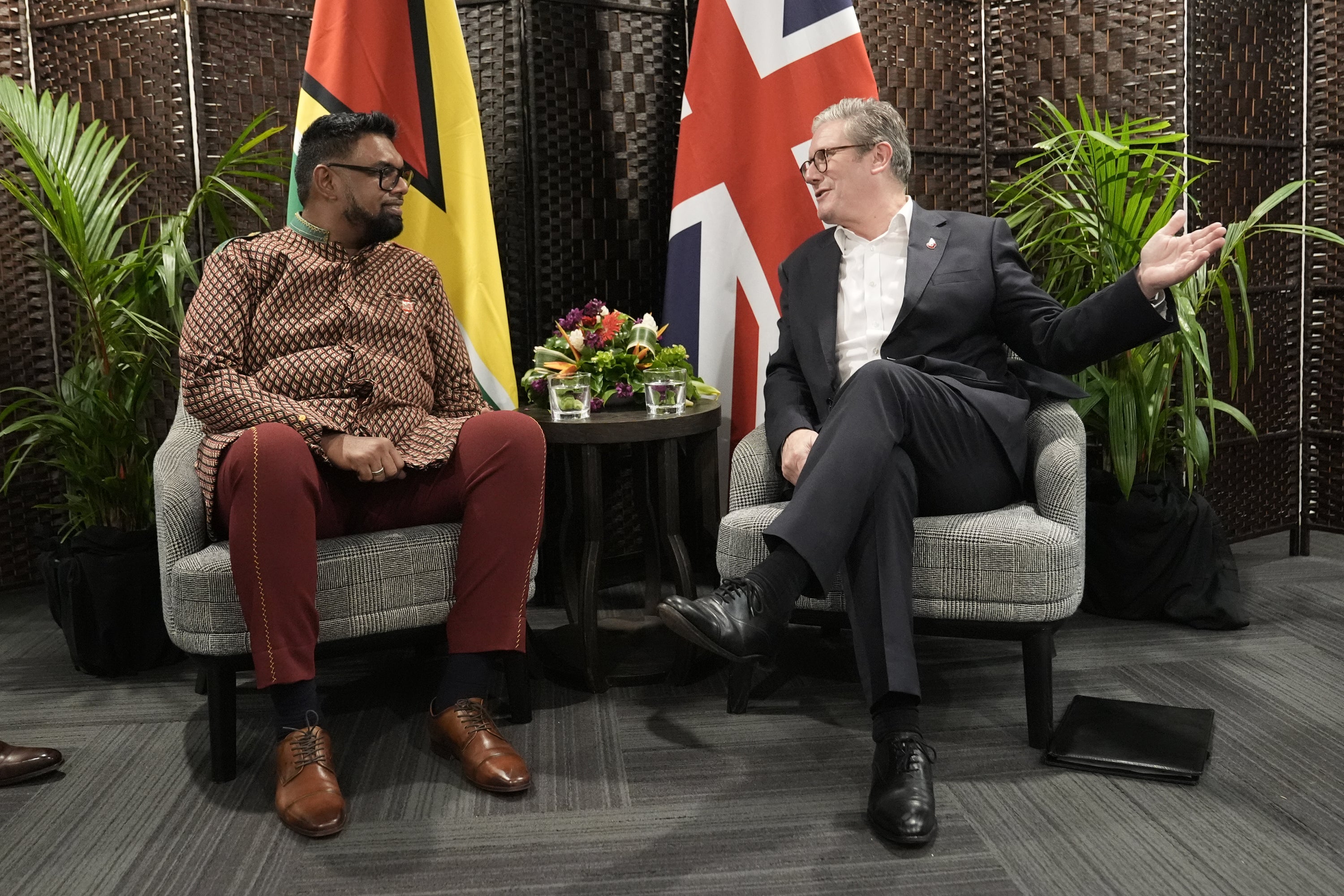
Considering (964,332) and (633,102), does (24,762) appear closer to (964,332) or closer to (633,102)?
(964,332)

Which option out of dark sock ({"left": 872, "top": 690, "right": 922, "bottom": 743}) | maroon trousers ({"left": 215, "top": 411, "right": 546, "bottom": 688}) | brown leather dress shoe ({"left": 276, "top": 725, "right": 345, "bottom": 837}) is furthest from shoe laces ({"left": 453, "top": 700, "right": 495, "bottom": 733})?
dark sock ({"left": 872, "top": 690, "right": 922, "bottom": 743})

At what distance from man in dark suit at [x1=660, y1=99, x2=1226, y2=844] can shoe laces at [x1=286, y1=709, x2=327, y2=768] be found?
693 mm

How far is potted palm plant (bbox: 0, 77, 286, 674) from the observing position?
2639 mm

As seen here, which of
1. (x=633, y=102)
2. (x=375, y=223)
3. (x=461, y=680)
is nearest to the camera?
(x=461, y=680)

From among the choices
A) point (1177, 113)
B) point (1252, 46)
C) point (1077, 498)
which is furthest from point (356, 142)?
point (1252, 46)

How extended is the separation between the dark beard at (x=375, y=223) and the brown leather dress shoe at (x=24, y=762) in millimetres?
1236

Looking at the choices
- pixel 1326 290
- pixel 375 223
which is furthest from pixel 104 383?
pixel 1326 290

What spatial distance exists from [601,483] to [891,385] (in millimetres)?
808

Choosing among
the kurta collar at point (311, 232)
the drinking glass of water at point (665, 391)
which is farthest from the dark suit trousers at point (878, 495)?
the kurta collar at point (311, 232)

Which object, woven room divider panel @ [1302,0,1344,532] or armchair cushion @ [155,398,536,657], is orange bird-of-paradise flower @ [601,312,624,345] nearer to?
armchair cushion @ [155,398,536,657]

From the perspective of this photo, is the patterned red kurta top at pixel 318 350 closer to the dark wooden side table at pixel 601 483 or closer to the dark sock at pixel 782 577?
the dark wooden side table at pixel 601 483

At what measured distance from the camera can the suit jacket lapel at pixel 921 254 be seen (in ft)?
7.63

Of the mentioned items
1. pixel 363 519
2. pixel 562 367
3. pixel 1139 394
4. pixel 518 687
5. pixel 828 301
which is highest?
pixel 828 301

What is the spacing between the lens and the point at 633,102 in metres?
3.19
